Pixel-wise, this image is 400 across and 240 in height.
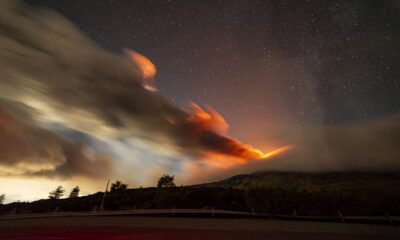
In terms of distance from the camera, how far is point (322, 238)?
1012cm

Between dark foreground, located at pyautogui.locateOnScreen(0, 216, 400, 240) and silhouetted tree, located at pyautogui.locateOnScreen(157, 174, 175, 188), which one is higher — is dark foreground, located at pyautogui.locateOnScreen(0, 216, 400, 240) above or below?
below

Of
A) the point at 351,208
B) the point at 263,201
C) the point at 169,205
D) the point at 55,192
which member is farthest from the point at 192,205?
the point at 55,192

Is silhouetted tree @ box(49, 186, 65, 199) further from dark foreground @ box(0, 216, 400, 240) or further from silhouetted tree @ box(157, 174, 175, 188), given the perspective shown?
dark foreground @ box(0, 216, 400, 240)

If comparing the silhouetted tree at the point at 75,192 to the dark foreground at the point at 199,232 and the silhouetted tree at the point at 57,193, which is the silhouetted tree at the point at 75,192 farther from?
the dark foreground at the point at 199,232

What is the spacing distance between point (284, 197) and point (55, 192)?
115004mm

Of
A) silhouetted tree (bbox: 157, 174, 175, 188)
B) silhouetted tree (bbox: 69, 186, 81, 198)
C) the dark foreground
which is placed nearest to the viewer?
the dark foreground

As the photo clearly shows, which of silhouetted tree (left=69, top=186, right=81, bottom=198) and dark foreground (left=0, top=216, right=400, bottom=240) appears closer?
dark foreground (left=0, top=216, right=400, bottom=240)

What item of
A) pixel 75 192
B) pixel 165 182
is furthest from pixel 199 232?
pixel 75 192

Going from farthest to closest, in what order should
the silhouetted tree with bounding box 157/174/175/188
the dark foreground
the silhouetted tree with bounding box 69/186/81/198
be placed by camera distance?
1. the silhouetted tree with bounding box 69/186/81/198
2. the silhouetted tree with bounding box 157/174/175/188
3. the dark foreground

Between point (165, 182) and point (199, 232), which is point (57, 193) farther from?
point (199, 232)

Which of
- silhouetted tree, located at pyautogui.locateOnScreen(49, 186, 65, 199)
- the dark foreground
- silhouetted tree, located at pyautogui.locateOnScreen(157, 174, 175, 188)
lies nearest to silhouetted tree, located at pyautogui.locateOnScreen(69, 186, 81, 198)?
silhouetted tree, located at pyautogui.locateOnScreen(49, 186, 65, 199)

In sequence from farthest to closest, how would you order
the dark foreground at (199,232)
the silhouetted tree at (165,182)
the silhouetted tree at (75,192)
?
the silhouetted tree at (75,192) < the silhouetted tree at (165,182) < the dark foreground at (199,232)

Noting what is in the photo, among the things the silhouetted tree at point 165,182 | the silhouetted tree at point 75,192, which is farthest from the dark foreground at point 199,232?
the silhouetted tree at point 75,192

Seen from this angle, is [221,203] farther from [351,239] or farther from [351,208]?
[351,239]
